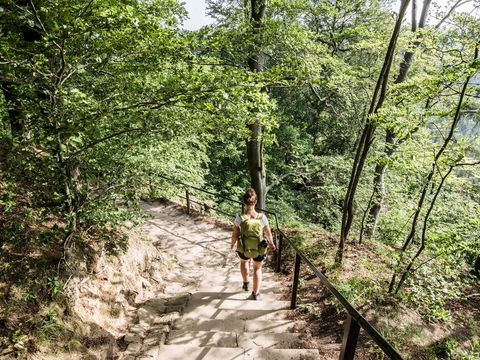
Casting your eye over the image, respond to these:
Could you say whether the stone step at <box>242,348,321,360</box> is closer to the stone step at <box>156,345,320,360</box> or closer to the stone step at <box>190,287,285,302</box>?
the stone step at <box>156,345,320,360</box>

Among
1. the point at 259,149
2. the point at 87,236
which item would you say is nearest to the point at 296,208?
the point at 259,149

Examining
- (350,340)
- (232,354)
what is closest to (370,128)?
(350,340)

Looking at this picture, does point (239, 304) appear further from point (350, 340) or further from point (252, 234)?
point (350, 340)

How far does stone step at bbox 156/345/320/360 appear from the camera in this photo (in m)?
2.98

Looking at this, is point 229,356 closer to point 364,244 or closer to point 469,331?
point 469,331

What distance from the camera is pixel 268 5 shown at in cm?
835

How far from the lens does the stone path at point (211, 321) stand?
3176 mm

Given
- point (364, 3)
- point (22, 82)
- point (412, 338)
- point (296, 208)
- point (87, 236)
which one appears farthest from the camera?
point (296, 208)

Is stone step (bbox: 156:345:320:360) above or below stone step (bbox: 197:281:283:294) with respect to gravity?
above

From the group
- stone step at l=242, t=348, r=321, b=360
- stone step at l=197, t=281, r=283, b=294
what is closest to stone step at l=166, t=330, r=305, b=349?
stone step at l=242, t=348, r=321, b=360

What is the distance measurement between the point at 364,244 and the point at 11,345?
7.28 meters

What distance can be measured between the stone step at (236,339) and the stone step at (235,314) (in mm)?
463

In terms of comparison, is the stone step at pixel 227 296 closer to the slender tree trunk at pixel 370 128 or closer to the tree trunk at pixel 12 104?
the slender tree trunk at pixel 370 128

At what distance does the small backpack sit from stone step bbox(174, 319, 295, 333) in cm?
97
